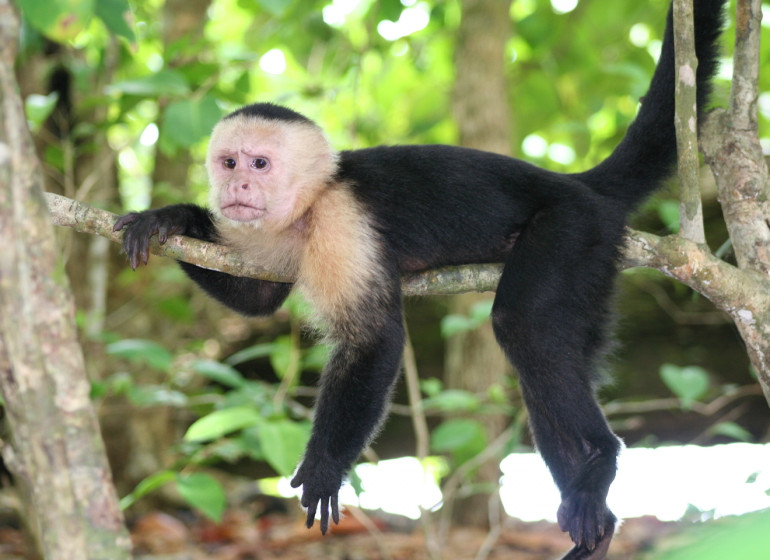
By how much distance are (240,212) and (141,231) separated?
376mm

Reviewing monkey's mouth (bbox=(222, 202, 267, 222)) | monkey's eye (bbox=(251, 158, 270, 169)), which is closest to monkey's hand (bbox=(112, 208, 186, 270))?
monkey's mouth (bbox=(222, 202, 267, 222))

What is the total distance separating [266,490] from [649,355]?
2430 mm

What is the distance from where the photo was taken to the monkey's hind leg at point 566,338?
2.39 metres

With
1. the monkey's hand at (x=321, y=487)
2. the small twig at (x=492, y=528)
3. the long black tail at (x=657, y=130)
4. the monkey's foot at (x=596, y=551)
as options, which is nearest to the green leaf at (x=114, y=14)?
the monkey's hand at (x=321, y=487)

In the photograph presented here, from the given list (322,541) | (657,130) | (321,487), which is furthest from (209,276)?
(322,541)

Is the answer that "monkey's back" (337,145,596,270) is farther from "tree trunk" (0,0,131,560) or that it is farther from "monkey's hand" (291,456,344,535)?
"tree trunk" (0,0,131,560)

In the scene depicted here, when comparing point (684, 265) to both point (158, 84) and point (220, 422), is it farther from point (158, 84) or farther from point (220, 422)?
point (158, 84)

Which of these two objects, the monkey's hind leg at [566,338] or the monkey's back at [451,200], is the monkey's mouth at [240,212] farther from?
the monkey's hind leg at [566,338]

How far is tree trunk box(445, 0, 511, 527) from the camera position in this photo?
169 inches

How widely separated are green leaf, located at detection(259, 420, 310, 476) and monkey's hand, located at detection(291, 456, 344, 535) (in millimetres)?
308

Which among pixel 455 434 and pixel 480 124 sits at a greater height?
pixel 480 124

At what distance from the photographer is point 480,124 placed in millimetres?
4371

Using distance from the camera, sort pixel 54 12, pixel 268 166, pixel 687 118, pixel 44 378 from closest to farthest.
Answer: pixel 44 378
pixel 54 12
pixel 687 118
pixel 268 166

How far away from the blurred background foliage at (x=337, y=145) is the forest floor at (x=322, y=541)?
0.42m
